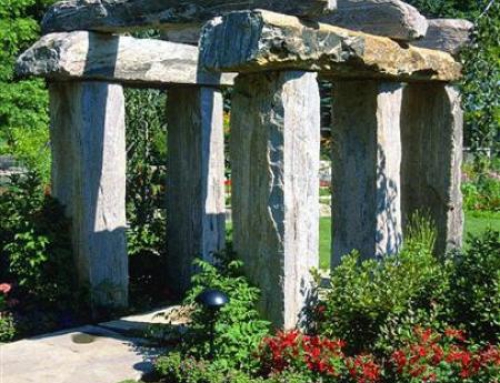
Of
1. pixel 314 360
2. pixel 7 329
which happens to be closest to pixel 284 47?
pixel 314 360

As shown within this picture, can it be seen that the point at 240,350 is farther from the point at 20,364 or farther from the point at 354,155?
the point at 354,155

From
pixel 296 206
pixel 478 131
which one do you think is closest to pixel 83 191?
pixel 296 206

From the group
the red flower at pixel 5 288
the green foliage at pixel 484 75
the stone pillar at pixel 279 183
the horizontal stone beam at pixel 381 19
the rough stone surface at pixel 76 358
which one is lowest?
the rough stone surface at pixel 76 358

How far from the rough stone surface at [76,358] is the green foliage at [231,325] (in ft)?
1.58

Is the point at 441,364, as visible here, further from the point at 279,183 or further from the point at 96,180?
the point at 96,180

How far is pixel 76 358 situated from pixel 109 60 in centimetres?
281

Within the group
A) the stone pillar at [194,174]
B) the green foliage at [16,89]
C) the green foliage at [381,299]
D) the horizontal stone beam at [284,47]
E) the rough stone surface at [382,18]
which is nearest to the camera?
the horizontal stone beam at [284,47]

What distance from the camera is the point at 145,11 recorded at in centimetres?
623

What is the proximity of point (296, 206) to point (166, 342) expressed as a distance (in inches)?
65.1

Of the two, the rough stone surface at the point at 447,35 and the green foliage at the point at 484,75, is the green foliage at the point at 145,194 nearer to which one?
the rough stone surface at the point at 447,35

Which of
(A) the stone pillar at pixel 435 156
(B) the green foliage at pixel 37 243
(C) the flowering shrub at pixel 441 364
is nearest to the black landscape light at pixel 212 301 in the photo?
(C) the flowering shrub at pixel 441 364

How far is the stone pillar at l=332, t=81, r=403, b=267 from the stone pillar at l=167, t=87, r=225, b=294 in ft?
5.01

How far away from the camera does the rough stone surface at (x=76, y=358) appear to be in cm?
544

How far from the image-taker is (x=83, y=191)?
707 cm
